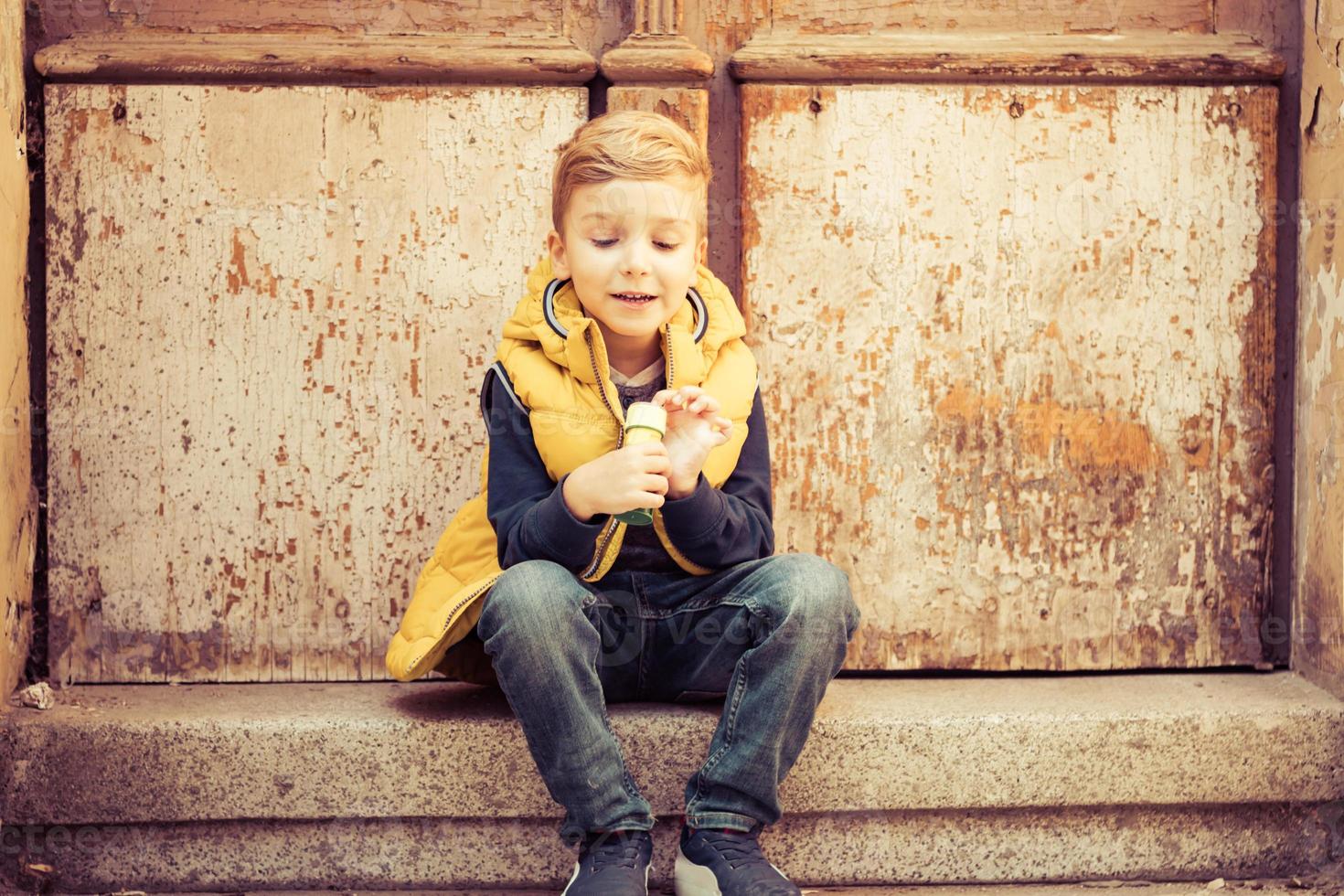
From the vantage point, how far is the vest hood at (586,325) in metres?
2.01

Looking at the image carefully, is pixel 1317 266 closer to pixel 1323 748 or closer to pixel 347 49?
pixel 1323 748

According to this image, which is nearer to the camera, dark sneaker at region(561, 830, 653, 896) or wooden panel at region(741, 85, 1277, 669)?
dark sneaker at region(561, 830, 653, 896)

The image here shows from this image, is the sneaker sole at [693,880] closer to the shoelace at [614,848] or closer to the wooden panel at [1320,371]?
the shoelace at [614,848]

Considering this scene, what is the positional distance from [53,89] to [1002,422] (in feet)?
6.18

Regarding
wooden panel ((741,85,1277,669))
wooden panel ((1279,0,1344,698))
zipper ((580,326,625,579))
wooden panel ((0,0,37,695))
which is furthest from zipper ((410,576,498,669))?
wooden panel ((1279,0,1344,698))

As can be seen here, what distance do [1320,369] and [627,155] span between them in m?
1.32

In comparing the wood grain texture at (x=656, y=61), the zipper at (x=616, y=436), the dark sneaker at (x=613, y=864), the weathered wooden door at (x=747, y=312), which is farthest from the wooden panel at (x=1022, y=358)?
the dark sneaker at (x=613, y=864)

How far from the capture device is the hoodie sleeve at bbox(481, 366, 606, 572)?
1886 millimetres

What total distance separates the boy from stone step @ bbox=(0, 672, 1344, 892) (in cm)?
17

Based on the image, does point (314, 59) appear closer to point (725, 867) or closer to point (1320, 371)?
point (725, 867)

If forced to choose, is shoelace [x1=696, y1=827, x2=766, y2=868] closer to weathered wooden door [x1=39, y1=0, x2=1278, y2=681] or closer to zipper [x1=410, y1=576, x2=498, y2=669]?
zipper [x1=410, y1=576, x2=498, y2=669]

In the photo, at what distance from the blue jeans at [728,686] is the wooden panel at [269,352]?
0.62 metres

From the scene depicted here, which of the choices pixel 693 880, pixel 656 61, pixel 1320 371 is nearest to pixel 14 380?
pixel 656 61

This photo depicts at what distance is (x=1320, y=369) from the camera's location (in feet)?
7.54
